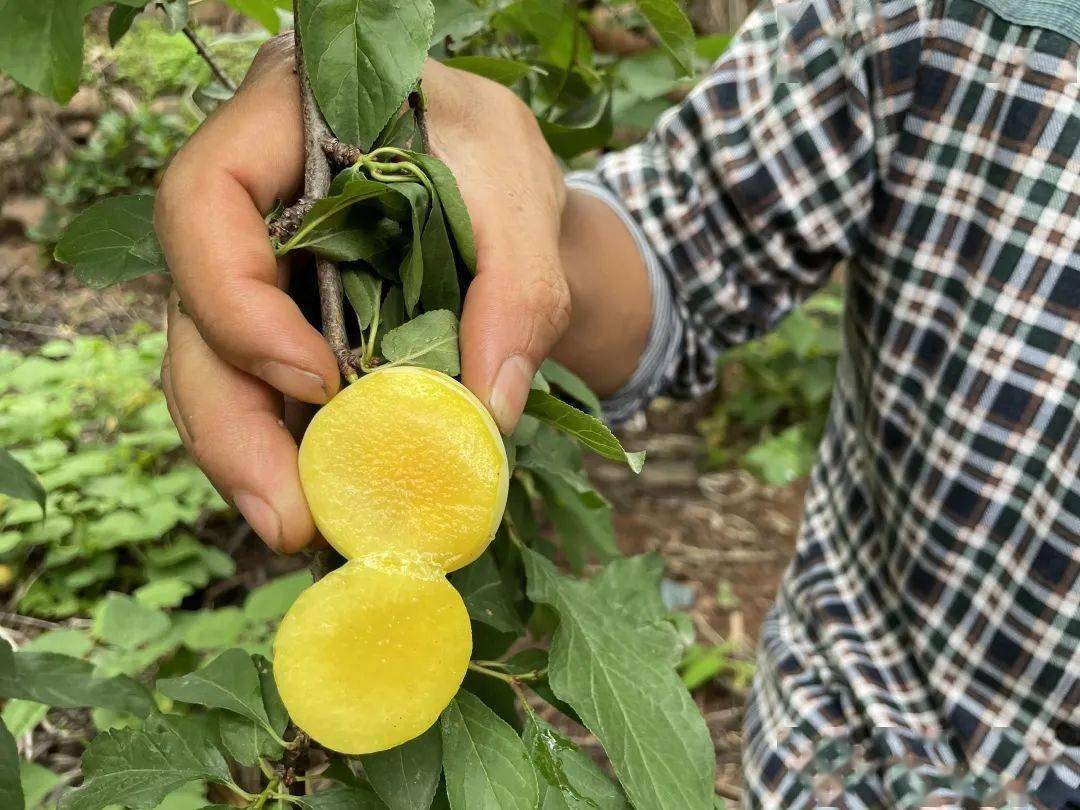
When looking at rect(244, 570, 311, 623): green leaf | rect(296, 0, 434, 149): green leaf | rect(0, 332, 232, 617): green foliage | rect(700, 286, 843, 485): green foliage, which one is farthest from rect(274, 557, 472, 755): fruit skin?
rect(700, 286, 843, 485): green foliage

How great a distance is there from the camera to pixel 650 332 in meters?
1.07

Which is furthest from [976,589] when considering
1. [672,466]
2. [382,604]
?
[672,466]

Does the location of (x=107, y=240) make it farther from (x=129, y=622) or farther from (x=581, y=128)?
(x=129, y=622)

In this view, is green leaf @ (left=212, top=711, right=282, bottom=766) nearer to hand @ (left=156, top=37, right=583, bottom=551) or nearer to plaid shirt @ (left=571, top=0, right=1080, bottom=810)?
hand @ (left=156, top=37, right=583, bottom=551)

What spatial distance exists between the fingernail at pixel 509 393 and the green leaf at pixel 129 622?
857mm

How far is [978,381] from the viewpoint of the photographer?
88 cm

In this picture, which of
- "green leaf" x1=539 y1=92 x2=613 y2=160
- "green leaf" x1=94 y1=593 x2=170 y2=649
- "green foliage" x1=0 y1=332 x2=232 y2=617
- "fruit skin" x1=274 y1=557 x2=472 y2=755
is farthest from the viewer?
"green foliage" x1=0 y1=332 x2=232 y2=617

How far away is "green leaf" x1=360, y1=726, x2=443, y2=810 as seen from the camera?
52cm

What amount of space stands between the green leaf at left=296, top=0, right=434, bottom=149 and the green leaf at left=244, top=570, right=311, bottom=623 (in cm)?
85

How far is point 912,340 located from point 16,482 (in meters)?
0.85

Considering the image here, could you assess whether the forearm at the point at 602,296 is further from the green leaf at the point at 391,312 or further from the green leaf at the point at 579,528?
the green leaf at the point at 391,312

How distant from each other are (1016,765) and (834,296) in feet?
6.56

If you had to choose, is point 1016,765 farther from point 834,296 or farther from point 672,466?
point 834,296

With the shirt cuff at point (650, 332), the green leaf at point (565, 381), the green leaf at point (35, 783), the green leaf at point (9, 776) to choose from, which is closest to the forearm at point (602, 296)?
the shirt cuff at point (650, 332)
